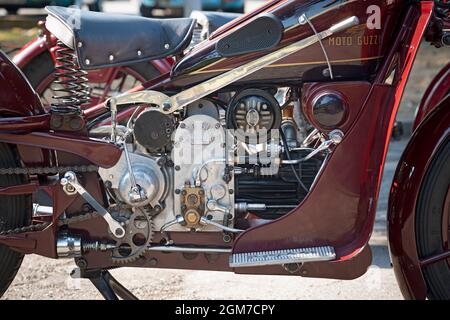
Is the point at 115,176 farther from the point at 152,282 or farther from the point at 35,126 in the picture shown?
the point at 152,282

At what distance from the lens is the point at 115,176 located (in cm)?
282

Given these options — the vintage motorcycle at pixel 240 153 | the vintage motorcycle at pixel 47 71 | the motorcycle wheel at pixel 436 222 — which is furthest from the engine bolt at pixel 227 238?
the vintage motorcycle at pixel 47 71

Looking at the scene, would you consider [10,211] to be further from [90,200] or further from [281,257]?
[281,257]

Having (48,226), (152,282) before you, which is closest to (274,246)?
(48,226)

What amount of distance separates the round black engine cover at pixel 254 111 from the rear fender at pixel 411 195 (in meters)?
0.57

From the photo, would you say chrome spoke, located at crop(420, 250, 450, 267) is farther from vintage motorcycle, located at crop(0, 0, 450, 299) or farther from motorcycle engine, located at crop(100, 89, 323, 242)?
motorcycle engine, located at crop(100, 89, 323, 242)

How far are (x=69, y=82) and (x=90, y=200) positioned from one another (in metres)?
0.53

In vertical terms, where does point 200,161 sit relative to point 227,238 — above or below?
above

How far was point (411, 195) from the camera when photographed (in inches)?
106

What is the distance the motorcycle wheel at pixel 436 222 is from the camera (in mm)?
2686

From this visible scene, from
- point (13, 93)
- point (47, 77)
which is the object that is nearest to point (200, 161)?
point (13, 93)

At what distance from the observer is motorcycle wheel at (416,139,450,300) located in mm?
2686

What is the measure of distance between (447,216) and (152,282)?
1.77 metres
